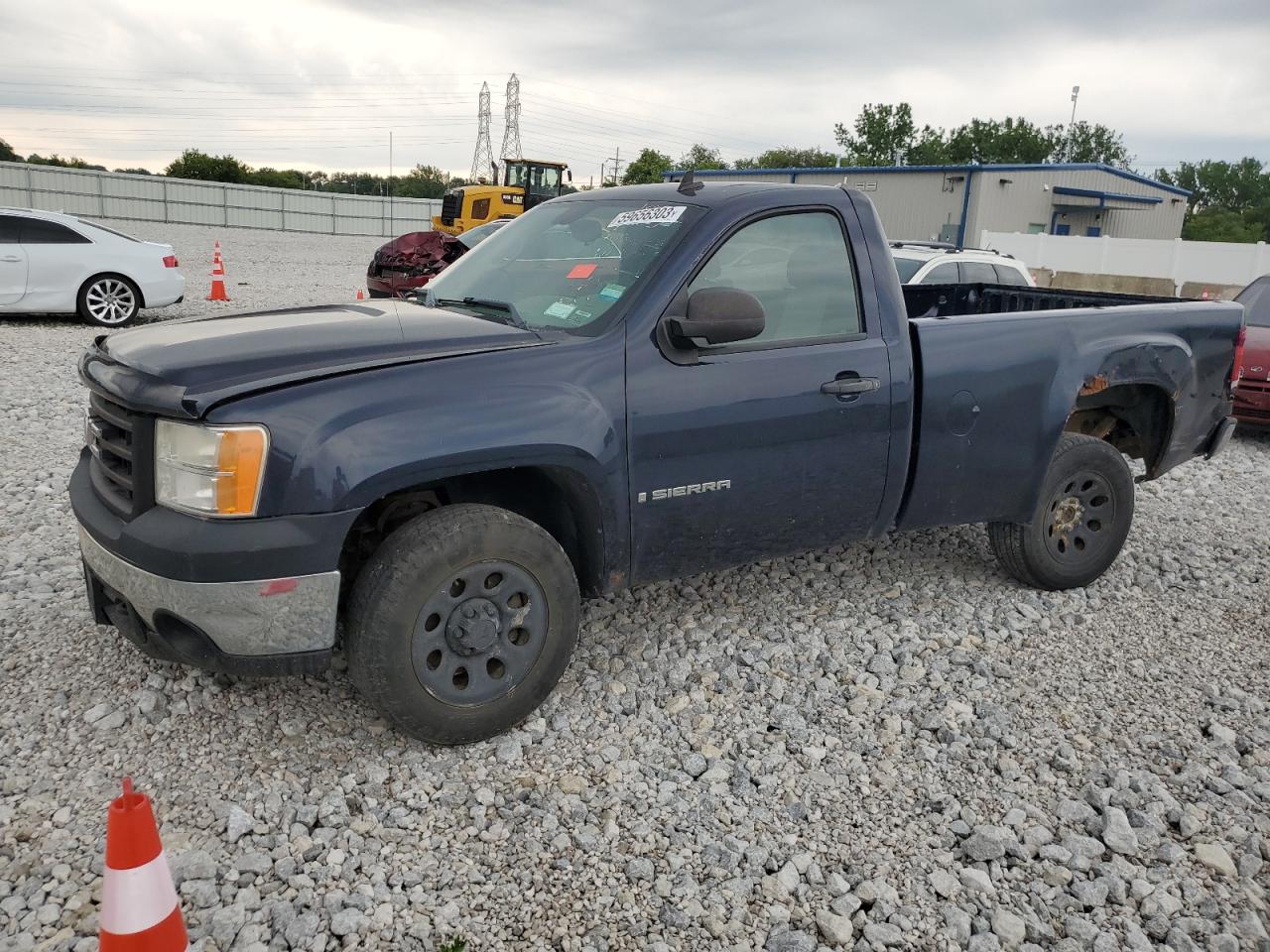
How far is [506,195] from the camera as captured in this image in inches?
1118

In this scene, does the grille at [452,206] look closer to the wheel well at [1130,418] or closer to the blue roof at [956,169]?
the blue roof at [956,169]

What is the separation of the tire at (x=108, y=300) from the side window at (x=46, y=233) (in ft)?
1.74

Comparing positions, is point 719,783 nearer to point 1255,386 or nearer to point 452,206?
point 1255,386

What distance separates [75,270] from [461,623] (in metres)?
11.6

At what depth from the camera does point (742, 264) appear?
3.92 metres

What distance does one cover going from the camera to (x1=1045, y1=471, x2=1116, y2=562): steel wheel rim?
16.2 ft

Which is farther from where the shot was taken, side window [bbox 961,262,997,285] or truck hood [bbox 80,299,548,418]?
side window [bbox 961,262,997,285]

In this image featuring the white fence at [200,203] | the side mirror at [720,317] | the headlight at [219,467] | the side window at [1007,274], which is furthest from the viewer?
the white fence at [200,203]

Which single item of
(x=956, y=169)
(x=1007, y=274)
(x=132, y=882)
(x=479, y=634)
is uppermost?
(x=956, y=169)

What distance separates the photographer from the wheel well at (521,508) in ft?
11.5

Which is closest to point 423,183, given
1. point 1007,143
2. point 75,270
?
point 1007,143

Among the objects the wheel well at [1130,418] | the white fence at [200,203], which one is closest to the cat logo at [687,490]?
the wheel well at [1130,418]

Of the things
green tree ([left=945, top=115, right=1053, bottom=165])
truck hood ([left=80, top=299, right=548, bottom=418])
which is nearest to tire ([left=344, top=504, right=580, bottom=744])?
truck hood ([left=80, top=299, right=548, bottom=418])

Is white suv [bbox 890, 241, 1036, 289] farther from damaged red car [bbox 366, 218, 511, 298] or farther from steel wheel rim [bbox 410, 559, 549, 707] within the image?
steel wheel rim [bbox 410, 559, 549, 707]
